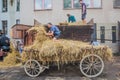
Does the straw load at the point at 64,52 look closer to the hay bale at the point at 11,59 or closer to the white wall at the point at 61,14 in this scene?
the hay bale at the point at 11,59

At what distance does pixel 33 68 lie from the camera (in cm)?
1670

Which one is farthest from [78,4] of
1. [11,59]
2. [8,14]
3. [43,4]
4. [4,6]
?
[4,6]

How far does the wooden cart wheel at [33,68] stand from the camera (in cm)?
1664

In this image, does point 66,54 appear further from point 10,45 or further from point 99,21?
point 99,21

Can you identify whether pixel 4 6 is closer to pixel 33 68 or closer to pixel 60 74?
pixel 60 74

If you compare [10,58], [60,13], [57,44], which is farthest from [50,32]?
[60,13]

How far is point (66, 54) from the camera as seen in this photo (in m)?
16.4

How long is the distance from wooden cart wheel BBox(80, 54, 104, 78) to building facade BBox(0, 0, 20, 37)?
19.7m

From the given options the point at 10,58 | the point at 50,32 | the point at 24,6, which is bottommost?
the point at 10,58

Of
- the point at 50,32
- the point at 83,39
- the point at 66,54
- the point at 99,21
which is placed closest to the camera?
the point at 66,54

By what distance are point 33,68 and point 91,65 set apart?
250 centimetres

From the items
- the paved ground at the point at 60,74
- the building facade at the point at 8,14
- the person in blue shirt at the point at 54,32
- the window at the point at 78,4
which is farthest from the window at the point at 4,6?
the person in blue shirt at the point at 54,32

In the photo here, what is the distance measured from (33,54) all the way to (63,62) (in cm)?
134

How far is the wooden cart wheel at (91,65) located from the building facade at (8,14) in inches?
776
